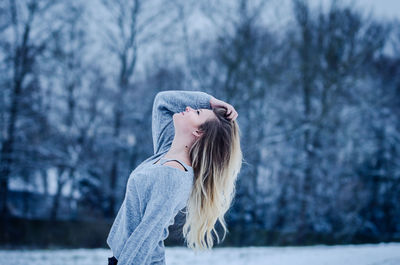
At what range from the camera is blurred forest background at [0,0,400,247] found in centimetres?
1340

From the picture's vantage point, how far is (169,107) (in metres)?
2.62

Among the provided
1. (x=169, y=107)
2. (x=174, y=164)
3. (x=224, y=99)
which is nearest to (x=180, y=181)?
(x=174, y=164)

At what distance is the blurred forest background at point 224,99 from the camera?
44.0 feet

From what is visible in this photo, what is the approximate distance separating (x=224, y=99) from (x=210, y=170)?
12.4 metres

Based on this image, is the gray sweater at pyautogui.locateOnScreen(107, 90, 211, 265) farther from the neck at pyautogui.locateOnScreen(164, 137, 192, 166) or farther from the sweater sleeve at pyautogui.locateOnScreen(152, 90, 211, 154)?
the sweater sleeve at pyautogui.locateOnScreen(152, 90, 211, 154)

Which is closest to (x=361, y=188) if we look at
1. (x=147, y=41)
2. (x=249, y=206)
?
(x=249, y=206)

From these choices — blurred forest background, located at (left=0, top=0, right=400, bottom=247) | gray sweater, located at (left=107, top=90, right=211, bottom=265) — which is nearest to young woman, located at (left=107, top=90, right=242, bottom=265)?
gray sweater, located at (left=107, top=90, right=211, bottom=265)

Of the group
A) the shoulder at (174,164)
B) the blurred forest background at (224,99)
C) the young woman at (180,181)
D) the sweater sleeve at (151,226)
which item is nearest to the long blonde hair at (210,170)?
the young woman at (180,181)

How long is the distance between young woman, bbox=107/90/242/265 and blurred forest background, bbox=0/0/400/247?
1100cm

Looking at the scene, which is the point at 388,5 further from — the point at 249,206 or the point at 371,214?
the point at 249,206

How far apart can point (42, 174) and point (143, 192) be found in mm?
13976

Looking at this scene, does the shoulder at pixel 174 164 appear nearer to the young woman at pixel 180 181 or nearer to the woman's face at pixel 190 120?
the young woman at pixel 180 181

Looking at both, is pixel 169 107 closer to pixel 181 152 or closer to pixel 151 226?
pixel 181 152

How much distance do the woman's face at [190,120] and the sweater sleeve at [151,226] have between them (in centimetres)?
41
